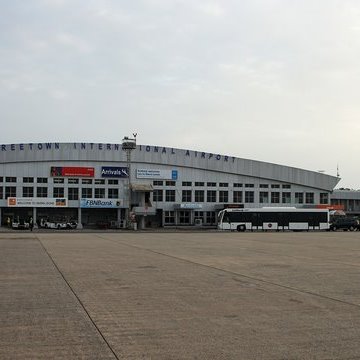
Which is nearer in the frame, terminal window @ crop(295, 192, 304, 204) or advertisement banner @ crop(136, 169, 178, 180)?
advertisement banner @ crop(136, 169, 178, 180)

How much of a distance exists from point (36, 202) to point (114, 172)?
44.2 ft

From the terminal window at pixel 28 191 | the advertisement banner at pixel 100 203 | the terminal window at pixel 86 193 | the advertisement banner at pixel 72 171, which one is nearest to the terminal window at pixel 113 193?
the advertisement banner at pixel 100 203

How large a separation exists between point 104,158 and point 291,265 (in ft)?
233

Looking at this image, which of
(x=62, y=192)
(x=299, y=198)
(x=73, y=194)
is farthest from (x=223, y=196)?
(x=62, y=192)

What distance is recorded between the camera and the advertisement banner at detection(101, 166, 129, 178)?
8744cm

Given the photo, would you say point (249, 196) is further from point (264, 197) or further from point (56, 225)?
point (56, 225)

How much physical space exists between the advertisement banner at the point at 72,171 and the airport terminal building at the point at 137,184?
0.16 meters

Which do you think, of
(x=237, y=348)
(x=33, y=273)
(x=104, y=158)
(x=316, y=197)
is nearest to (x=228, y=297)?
(x=237, y=348)

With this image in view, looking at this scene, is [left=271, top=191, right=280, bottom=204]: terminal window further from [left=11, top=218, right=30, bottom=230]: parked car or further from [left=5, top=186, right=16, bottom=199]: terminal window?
[left=5, top=186, right=16, bottom=199]: terminal window

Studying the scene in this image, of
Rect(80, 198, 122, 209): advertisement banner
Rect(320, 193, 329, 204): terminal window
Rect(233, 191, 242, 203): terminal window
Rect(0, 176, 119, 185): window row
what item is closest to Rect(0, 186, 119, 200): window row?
Rect(80, 198, 122, 209): advertisement banner

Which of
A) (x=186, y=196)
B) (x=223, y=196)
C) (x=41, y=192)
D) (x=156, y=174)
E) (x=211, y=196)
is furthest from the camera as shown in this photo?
(x=223, y=196)

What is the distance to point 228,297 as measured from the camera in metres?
11.3

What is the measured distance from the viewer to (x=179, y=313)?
9.41m

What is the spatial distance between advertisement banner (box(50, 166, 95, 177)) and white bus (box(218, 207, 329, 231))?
28.7 metres
